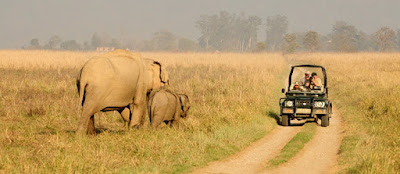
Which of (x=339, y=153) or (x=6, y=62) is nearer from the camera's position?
(x=339, y=153)

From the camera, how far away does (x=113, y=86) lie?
31.4 ft

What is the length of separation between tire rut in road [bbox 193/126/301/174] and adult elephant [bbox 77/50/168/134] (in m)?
2.39

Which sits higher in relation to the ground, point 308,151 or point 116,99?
point 116,99

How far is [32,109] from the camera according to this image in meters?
13.2

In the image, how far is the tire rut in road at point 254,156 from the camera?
8336mm

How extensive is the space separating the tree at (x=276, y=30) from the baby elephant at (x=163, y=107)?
168727mm

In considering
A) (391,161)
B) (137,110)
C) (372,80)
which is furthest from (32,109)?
(372,80)

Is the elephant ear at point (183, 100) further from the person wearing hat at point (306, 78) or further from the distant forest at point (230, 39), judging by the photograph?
the distant forest at point (230, 39)

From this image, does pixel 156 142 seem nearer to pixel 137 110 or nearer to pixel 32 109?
pixel 137 110

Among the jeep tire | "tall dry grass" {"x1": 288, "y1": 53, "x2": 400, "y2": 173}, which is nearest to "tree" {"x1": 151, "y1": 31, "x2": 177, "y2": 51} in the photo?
"tall dry grass" {"x1": 288, "y1": 53, "x2": 400, "y2": 173}

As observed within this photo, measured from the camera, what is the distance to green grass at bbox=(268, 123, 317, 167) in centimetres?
890

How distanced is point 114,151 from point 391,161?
4735 millimetres

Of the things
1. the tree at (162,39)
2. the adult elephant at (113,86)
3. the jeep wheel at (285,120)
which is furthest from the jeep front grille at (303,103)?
the tree at (162,39)

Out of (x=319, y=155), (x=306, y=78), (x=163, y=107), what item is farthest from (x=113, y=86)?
(x=306, y=78)
